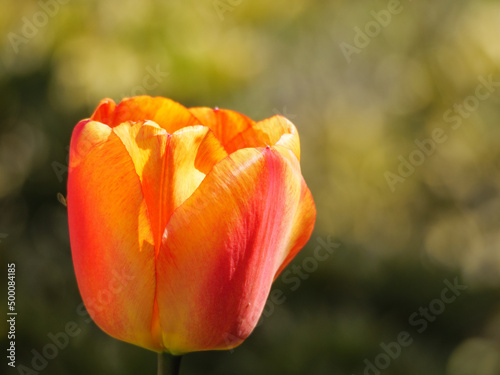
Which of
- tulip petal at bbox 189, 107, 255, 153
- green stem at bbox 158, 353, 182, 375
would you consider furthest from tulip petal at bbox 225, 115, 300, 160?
green stem at bbox 158, 353, 182, 375

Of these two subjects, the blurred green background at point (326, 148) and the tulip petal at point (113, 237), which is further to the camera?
the blurred green background at point (326, 148)

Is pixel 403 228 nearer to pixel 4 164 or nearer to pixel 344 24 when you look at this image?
pixel 344 24

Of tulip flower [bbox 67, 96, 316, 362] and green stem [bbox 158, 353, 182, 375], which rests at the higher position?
tulip flower [bbox 67, 96, 316, 362]

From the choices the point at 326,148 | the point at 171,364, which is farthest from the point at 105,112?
the point at 326,148

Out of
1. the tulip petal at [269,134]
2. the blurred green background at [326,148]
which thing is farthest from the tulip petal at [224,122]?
the blurred green background at [326,148]

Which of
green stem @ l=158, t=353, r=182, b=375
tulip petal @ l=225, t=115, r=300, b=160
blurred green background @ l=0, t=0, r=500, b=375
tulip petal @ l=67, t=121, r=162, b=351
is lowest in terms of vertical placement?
blurred green background @ l=0, t=0, r=500, b=375

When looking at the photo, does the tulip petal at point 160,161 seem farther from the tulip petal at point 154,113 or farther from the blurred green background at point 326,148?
the blurred green background at point 326,148

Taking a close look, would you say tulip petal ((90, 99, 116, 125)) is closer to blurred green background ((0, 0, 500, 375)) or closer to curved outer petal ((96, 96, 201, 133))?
curved outer petal ((96, 96, 201, 133))

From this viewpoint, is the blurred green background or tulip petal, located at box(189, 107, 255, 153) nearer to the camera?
tulip petal, located at box(189, 107, 255, 153)
